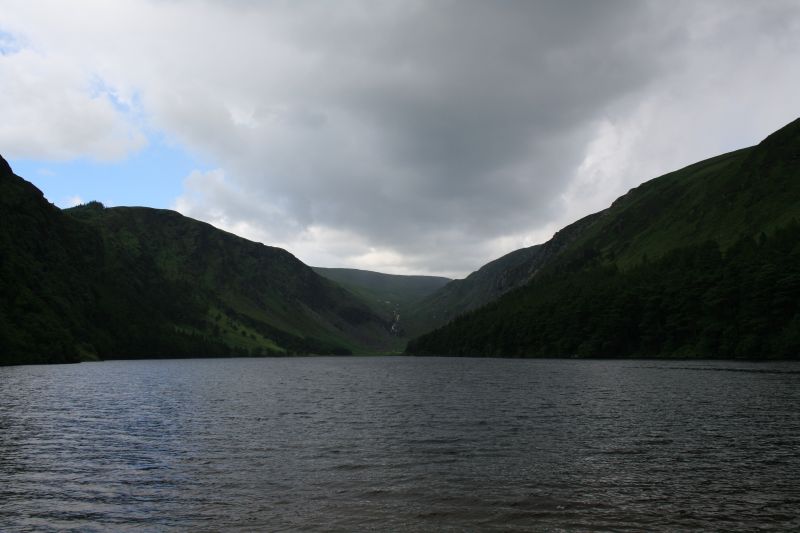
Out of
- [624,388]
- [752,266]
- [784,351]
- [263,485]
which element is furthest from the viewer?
[752,266]

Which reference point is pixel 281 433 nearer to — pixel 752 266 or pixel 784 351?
pixel 784 351

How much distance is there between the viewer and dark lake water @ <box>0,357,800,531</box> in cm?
2561

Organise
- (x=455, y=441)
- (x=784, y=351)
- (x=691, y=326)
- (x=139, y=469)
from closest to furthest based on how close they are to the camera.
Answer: (x=139, y=469), (x=455, y=441), (x=784, y=351), (x=691, y=326)

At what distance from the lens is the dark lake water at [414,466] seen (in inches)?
1008

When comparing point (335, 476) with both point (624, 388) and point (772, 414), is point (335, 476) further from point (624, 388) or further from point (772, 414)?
point (624, 388)

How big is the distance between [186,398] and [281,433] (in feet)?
144

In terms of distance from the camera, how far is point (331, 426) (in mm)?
54875

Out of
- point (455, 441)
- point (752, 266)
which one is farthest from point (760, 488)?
point (752, 266)

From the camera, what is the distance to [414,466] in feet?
119

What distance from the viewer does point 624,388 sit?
282 feet

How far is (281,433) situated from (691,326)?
166902 mm

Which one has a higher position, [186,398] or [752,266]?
[752,266]

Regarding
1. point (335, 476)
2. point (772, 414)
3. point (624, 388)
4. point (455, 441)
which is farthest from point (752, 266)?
point (335, 476)

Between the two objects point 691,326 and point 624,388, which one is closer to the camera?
point 624,388
